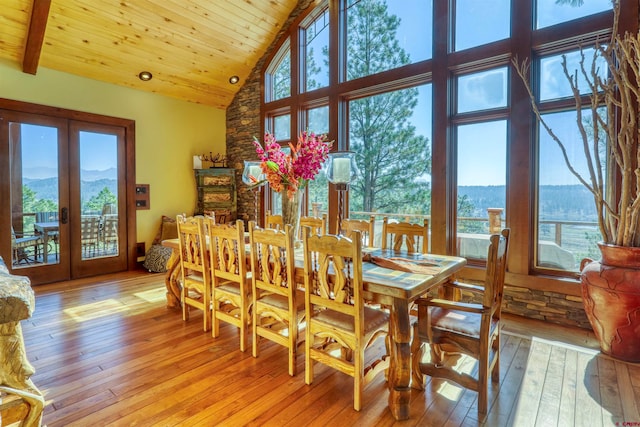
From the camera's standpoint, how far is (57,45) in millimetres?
4488

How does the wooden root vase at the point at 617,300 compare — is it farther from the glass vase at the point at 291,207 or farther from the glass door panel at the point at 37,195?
the glass door panel at the point at 37,195

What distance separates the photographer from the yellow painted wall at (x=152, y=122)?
4.68 m

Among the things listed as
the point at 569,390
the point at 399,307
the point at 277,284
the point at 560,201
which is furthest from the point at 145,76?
the point at 569,390

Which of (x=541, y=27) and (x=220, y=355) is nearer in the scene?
(x=220, y=355)

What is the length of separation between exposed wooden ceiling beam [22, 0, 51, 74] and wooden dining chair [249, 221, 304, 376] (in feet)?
12.8

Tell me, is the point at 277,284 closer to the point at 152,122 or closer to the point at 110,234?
the point at 110,234

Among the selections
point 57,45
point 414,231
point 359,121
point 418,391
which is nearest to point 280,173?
point 414,231

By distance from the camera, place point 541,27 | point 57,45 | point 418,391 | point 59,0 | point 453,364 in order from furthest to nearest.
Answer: point 57,45 < point 59,0 < point 541,27 < point 453,364 < point 418,391

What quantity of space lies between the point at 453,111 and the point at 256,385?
11.7ft

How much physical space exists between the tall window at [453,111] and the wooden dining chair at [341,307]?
229 centimetres

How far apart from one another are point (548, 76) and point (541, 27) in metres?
0.50

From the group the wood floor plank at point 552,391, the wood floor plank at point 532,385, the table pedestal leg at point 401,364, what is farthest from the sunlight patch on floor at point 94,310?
the wood floor plank at point 552,391

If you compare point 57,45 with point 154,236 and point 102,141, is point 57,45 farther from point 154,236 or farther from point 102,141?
point 154,236

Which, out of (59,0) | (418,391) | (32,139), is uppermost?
(59,0)
